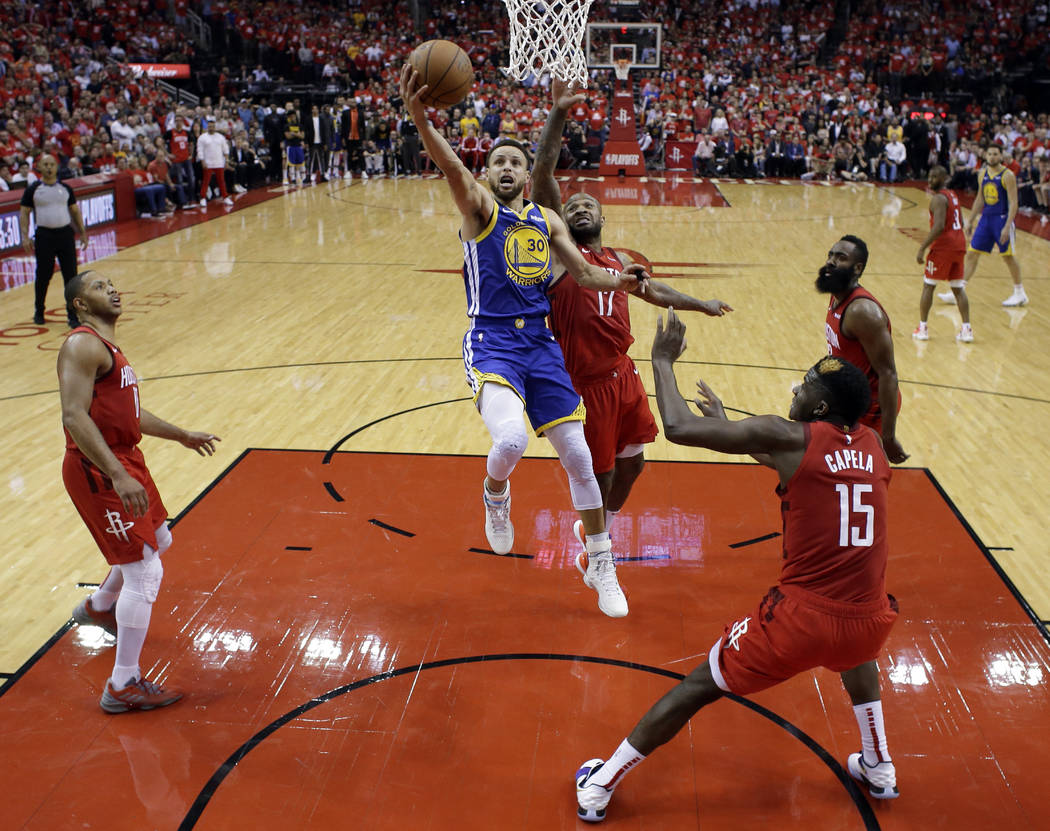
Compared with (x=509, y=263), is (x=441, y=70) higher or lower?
higher

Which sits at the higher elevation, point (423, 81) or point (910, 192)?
point (423, 81)

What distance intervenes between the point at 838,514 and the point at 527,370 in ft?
5.64

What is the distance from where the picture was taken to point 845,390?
312 cm

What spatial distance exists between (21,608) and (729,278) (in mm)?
9824

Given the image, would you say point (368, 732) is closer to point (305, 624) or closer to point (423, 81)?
point (305, 624)

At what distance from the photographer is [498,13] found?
109ft

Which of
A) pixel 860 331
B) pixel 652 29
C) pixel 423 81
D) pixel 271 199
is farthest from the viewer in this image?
pixel 652 29

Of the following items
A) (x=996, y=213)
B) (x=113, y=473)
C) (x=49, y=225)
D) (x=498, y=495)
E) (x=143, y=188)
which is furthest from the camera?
(x=143, y=188)

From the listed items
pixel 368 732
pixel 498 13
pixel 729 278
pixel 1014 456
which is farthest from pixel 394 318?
pixel 498 13

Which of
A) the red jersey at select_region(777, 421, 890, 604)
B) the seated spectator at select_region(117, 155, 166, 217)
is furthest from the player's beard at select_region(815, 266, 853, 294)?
the seated spectator at select_region(117, 155, 166, 217)

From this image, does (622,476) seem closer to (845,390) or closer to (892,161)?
(845,390)

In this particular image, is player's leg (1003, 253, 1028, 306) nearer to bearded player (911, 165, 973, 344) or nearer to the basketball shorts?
bearded player (911, 165, 973, 344)

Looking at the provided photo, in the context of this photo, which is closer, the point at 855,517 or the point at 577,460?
the point at 855,517

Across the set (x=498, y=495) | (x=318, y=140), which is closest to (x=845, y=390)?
(x=498, y=495)
